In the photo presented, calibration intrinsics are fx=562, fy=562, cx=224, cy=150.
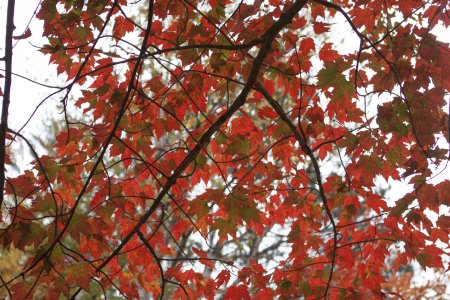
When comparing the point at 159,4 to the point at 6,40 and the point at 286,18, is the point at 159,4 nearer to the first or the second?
the point at 286,18

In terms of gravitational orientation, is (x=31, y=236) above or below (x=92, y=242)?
below

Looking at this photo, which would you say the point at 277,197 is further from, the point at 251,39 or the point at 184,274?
the point at 251,39

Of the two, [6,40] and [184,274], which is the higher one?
[6,40]

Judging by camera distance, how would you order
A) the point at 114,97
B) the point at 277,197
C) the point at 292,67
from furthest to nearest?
the point at 277,197, the point at 292,67, the point at 114,97

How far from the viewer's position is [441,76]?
2443mm

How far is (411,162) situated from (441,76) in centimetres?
46

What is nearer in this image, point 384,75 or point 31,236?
point 31,236

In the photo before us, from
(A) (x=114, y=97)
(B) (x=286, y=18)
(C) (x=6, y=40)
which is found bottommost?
(C) (x=6, y=40)

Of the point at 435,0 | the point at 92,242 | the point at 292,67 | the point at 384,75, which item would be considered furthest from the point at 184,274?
the point at 435,0

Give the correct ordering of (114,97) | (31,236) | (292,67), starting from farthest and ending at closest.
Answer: (292,67), (114,97), (31,236)

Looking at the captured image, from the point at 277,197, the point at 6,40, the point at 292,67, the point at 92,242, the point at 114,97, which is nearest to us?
the point at 6,40

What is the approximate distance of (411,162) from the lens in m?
2.25

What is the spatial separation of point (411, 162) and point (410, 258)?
705 mm

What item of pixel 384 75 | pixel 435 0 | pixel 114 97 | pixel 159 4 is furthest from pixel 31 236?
pixel 435 0
